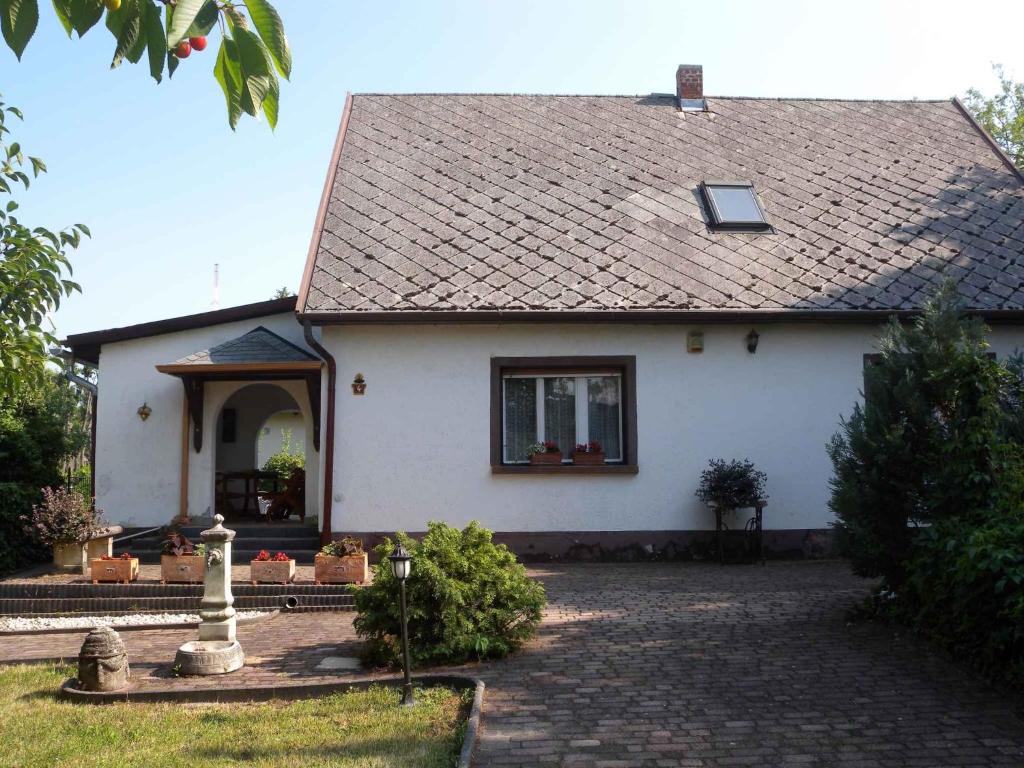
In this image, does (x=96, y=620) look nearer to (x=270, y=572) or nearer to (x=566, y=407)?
(x=270, y=572)

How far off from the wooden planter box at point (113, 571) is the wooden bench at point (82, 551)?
0.92 meters

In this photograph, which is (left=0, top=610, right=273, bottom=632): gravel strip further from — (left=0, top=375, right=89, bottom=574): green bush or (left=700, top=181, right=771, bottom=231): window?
(left=700, top=181, right=771, bottom=231): window

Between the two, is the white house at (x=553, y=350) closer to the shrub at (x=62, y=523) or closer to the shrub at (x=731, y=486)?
the shrub at (x=731, y=486)

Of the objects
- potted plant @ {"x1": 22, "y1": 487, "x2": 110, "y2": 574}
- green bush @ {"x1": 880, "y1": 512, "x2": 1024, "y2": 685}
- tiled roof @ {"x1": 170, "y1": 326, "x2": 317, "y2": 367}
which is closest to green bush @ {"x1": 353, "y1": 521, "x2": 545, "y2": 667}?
green bush @ {"x1": 880, "y1": 512, "x2": 1024, "y2": 685}

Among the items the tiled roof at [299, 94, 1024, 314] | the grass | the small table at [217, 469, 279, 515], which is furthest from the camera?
the small table at [217, 469, 279, 515]

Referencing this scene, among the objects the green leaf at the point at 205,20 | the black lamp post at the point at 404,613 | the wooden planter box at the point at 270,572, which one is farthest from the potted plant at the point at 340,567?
the green leaf at the point at 205,20

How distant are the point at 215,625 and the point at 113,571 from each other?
11.1ft

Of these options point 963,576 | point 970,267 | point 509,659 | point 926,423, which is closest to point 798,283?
point 970,267

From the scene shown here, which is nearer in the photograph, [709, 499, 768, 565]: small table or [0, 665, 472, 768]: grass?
[0, 665, 472, 768]: grass

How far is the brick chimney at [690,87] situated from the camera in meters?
16.1

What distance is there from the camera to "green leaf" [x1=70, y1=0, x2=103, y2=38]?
2254 mm

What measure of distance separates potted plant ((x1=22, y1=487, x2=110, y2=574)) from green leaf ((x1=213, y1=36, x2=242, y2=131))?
31.2 ft

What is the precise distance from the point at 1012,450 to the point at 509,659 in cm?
413

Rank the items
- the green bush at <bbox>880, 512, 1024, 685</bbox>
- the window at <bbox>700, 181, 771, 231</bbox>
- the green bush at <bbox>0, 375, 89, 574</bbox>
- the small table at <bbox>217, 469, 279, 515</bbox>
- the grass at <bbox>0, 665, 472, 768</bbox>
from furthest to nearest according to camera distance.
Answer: the small table at <bbox>217, 469, 279, 515</bbox>, the window at <bbox>700, 181, 771, 231</bbox>, the green bush at <bbox>0, 375, 89, 574</bbox>, the green bush at <bbox>880, 512, 1024, 685</bbox>, the grass at <bbox>0, 665, 472, 768</bbox>
